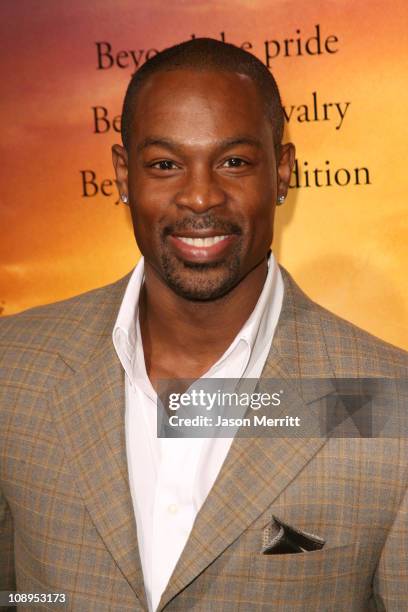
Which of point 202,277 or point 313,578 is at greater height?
point 202,277

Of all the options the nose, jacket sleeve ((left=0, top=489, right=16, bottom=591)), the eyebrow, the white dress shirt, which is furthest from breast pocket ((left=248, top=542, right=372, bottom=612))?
the eyebrow

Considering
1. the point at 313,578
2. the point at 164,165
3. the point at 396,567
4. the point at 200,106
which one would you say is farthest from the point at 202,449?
the point at 200,106

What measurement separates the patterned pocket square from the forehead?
730mm

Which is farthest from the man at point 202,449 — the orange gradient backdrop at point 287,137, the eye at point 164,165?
the orange gradient backdrop at point 287,137

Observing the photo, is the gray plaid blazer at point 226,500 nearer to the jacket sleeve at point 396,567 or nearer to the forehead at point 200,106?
the jacket sleeve at point 396,567

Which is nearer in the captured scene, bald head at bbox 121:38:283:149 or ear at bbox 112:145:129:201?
bald head at bbox 121:38:283:149

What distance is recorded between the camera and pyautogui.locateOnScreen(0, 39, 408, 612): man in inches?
60.8

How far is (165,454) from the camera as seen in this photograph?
1.59 metres

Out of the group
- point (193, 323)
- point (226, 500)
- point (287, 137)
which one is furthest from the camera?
point (287, 137)

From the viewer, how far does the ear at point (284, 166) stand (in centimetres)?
177

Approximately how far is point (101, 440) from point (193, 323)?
0.32 meters

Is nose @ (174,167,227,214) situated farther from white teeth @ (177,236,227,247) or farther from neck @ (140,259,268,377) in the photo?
neck @ (140,259,268,377)

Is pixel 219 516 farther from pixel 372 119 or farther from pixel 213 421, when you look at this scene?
pixel 372 119

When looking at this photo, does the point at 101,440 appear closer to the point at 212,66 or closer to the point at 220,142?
the point at 220,142
